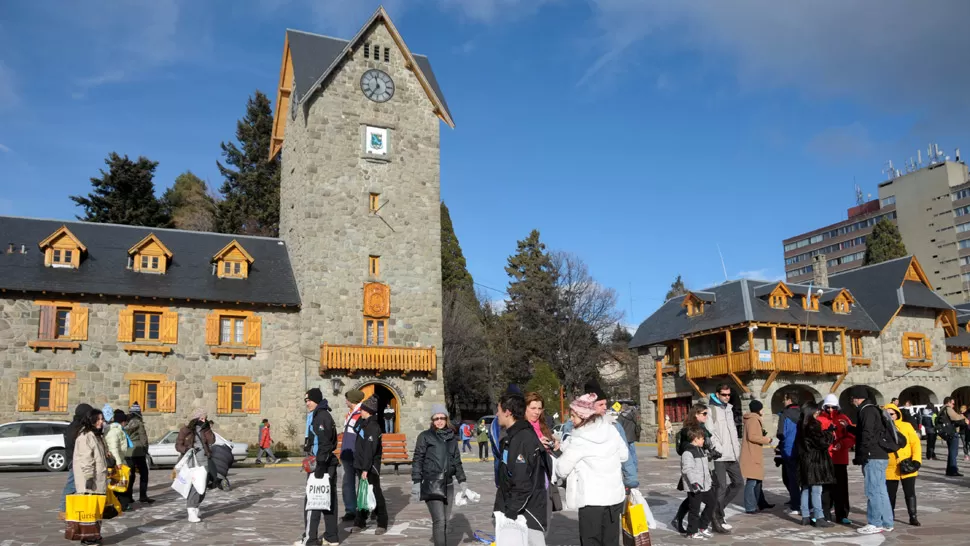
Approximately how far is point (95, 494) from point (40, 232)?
24.5 meters

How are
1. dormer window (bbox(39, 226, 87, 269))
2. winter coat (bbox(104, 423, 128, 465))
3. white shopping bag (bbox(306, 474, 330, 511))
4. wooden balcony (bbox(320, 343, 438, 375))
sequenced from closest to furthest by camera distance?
white shopping bag (bbox(306, 474, 330, 511)), winter coat (bbox(104, 423, 128, 465)), dormer window (bbox(39, 226, 87, 269)), wooden balcony (bbox(320, 343, 438, 375))

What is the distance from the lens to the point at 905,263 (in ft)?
140

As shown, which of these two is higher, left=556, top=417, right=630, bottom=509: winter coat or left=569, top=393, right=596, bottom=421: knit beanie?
left=569, top=393, right=596, bottom=421: knit beanie

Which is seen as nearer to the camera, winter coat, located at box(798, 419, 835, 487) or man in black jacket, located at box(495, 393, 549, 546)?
man in black jacket, located at box(495, 393, 549, 546)

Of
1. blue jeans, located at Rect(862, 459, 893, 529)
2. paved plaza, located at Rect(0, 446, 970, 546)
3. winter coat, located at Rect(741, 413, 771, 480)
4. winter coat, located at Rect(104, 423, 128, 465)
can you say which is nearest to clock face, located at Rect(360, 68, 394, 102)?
paved plaza, located at Rect(0, 446, 970, 546)

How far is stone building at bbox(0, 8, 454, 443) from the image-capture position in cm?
2889

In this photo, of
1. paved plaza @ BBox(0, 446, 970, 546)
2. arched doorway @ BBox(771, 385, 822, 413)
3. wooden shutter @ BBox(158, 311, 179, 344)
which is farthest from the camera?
arched doorway @ BBox(771, 385, 822, 413)

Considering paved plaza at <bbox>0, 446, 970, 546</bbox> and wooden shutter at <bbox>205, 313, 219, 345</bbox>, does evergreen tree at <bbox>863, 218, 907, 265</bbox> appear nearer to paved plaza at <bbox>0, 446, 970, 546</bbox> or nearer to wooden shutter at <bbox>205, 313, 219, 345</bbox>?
paved plaza at <bbox>0, 446, 970, 546</bbox>

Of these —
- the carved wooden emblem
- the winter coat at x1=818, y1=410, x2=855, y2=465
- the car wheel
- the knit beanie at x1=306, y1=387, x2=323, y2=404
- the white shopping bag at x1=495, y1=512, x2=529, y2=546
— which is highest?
the carved wooden emblem

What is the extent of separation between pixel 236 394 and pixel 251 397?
1.87 ft

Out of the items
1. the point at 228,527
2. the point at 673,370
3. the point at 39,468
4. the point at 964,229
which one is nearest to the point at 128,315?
the point at 39,468

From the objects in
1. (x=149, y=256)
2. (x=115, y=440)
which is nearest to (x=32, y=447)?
(x=149, y=256)

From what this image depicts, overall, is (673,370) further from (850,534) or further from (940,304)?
(850,534)

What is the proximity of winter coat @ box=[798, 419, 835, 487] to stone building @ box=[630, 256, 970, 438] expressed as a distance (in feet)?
84.1
